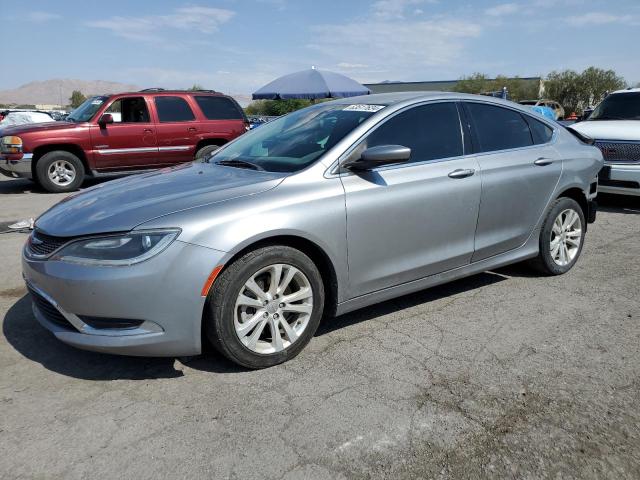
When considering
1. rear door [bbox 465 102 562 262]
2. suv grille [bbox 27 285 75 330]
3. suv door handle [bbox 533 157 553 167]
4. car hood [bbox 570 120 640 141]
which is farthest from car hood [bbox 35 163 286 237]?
car hood [bbox 570 120 640 141]

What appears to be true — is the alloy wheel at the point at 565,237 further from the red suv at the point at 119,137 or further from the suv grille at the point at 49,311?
the red suv at the point at 119,137

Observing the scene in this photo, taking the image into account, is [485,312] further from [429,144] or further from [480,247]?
[429,144]

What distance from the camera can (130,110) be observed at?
32.9ft

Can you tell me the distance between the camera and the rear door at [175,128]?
1010 cm

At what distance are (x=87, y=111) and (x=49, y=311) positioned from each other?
828 cm

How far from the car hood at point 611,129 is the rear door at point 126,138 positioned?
7634 millimetres

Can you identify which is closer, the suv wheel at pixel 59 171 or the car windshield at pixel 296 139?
the car windshield at pixel 296 139

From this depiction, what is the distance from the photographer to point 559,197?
182 inches

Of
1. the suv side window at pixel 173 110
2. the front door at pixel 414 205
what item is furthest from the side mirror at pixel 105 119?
the front door at pixel 414 205

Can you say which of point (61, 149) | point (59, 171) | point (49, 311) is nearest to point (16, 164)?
point (59, 171)

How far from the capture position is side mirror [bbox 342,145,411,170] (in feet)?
10.5

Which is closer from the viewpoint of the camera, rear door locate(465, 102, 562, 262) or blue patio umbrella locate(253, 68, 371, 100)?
rear door locate(465, 102, 562, 262)

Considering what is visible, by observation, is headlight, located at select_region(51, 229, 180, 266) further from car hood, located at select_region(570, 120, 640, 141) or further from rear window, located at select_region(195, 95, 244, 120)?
rear window, located at select_region(195, 95, 244, 120)

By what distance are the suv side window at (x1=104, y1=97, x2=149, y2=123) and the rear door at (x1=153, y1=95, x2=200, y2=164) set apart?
0.24 metres
